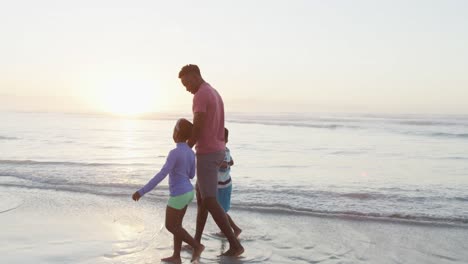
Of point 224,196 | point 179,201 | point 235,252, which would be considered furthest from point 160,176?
point 224,196

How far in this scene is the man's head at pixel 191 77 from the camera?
4906mm

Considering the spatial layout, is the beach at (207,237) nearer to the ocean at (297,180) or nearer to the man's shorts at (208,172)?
the ocean at (297,180)

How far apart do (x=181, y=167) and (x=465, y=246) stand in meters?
3.72

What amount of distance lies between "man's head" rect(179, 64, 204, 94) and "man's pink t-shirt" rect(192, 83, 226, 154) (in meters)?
0.07

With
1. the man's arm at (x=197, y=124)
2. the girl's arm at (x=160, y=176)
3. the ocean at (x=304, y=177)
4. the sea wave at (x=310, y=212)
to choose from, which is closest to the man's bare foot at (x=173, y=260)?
the girl's arm at (x=160, y=176)

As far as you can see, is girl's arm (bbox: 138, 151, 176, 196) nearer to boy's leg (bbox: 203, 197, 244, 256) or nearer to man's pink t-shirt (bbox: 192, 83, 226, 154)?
man's pink t-shirt (bbox: 192, 83, 226, 154)

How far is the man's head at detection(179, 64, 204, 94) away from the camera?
491 cm

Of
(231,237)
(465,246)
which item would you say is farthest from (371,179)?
(231,237)

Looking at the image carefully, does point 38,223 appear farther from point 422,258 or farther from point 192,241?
point 422,258

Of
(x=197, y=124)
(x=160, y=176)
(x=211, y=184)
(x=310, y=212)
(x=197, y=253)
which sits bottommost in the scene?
(x=310, y=212)

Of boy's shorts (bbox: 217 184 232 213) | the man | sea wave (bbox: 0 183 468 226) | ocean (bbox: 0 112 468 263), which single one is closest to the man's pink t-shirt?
the man

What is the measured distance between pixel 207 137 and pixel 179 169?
43 centimetres

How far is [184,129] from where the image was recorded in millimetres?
4789

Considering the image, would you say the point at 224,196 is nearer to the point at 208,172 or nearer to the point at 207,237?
the point at 207,237
